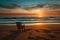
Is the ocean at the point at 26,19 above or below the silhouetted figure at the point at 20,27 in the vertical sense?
above

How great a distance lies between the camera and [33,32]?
192cm

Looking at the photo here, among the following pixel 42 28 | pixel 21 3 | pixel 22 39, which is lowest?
pixel 22 39

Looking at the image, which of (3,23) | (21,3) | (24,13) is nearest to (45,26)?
(24,13)

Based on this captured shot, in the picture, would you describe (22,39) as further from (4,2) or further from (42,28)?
(4,2)

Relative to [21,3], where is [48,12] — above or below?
below

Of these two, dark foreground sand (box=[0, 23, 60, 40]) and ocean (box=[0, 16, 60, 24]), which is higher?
ocean (box=[0, 16, 60, 24])

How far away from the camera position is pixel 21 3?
6.30ft

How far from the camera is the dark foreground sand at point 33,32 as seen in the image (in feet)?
6.16

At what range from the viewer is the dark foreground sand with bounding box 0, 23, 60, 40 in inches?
73.9

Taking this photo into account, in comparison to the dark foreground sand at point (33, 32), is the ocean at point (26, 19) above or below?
above

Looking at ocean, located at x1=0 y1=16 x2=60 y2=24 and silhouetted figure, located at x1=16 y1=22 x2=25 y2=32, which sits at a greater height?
Answer: ocean, located at x1=0 y1=16 x2=60 y2=24

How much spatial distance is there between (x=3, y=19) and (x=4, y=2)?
0.27 metres

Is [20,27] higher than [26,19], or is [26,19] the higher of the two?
[26,19]

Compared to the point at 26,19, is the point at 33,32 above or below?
below
